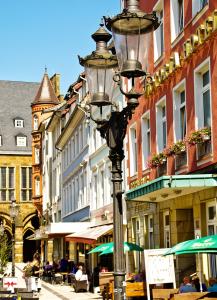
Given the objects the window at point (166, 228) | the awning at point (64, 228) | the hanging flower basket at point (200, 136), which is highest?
the hanging flower basket at point (200, 136)

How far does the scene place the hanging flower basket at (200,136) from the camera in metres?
16.5

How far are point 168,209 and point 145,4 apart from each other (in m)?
7.60

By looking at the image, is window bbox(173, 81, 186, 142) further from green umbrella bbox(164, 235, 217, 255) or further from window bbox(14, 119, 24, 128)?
window bbox(14, 119, 24, 128)

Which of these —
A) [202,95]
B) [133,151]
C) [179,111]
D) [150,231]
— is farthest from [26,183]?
[202,95]

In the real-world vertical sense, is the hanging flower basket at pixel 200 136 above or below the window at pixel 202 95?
below

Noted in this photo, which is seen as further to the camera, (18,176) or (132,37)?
(18,176)

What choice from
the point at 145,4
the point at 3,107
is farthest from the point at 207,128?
the point at 3,107

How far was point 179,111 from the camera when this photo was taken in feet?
64.0

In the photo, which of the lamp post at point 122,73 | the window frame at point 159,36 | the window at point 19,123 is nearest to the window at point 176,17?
the window frame at point 159,36

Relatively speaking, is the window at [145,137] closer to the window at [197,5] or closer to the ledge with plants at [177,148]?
the ledge with plants at [177,148]

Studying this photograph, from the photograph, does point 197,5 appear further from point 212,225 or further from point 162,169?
point 212,225

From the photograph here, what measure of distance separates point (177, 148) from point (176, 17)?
4221mm

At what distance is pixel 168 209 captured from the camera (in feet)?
67.6

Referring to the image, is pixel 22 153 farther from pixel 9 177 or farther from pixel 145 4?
pixel 145 4
